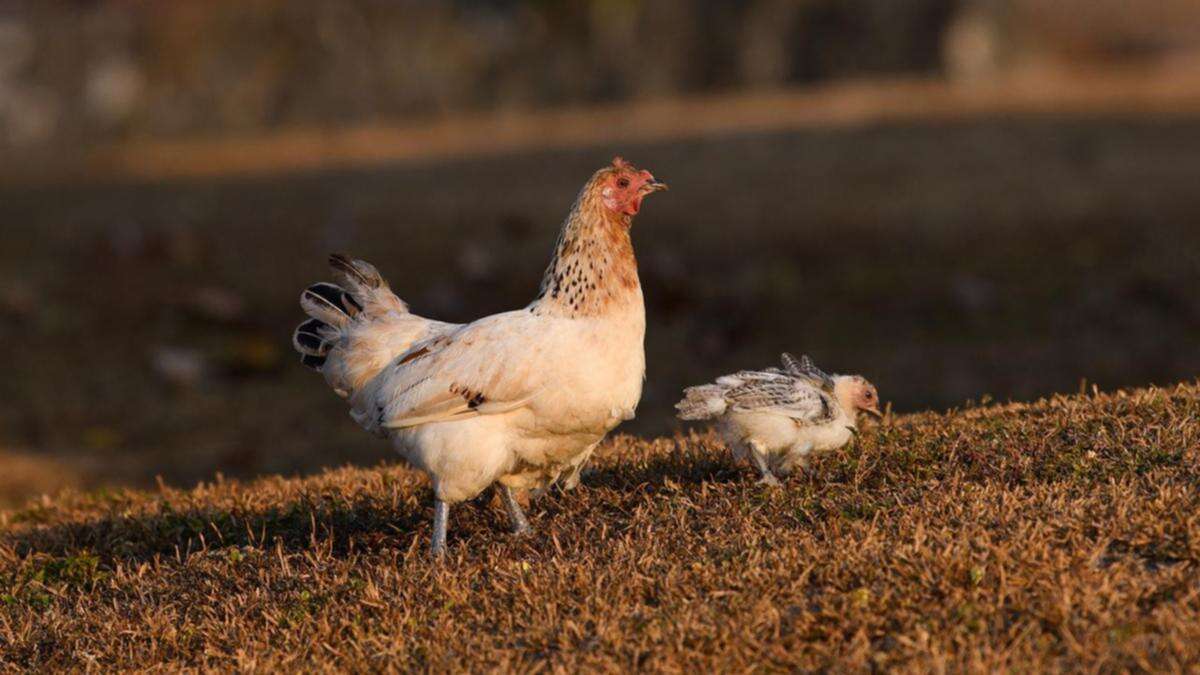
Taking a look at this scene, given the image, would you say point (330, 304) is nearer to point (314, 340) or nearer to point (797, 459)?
point (314, 340)

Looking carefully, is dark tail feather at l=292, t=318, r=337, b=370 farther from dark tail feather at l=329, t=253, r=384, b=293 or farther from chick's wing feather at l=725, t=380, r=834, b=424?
chick's wing feather at l=725, t=380, r=834, b=424

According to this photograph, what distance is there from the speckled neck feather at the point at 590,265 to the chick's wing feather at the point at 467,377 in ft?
0.59

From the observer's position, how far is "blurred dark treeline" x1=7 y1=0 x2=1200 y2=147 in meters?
28.5

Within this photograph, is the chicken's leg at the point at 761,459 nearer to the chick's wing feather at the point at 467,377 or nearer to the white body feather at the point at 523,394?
the white body feather at the point at 523,394

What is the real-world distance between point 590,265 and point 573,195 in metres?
12.3

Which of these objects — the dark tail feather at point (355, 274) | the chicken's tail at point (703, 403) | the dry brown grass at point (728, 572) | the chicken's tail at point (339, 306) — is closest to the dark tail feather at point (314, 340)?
the chicken's tail at point (339, 306)

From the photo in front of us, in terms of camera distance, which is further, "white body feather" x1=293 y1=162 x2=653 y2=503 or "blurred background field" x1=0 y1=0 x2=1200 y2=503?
"blurred background field" x1=0 y1=0 x2=1200 y2=503

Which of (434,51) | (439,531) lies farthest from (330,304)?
(434,51)


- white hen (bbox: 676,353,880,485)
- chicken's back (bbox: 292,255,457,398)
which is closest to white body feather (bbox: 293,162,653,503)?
chicken's back (bbox: 292,255,457,398)

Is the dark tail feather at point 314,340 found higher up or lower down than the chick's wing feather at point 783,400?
higher up

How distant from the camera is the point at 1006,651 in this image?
4465 millimetres

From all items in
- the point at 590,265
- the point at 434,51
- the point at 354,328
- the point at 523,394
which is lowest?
the point at 523,394

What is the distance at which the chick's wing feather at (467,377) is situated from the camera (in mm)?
6070

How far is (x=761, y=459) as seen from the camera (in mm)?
6484
